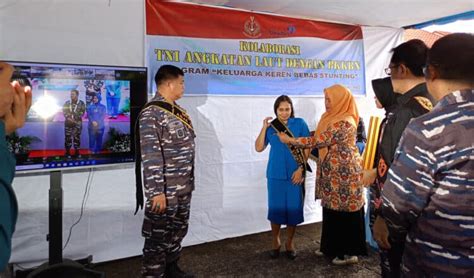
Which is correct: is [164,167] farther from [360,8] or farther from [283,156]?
[360,8]

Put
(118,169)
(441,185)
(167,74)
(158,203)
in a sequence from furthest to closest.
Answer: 1. (118,169)
2. (167,74)
3. (158,203)
4. (441,185)

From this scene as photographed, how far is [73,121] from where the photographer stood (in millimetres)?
2309

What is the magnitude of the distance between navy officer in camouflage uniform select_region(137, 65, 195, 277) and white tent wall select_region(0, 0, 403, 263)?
0.69m

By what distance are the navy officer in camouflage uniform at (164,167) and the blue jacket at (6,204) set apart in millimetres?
1566

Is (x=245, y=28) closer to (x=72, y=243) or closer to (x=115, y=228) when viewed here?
(x=115, y=228)

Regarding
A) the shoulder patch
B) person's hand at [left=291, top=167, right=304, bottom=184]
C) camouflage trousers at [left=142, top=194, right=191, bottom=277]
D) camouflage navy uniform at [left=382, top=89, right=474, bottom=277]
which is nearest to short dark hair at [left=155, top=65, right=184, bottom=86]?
camouflage trousers at [left=142, top=194, right=191, bottom=277]

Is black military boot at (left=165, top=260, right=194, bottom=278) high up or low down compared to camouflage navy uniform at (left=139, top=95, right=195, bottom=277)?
down

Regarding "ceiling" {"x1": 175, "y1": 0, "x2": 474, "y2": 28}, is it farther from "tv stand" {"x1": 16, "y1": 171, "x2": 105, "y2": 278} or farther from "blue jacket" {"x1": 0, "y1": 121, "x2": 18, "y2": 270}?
"blue jacket" {"x1": 0, "y1": 121, "x2": 18, "y2": 270}

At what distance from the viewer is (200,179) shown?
314 cm

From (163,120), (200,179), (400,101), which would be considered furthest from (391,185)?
(200,179)

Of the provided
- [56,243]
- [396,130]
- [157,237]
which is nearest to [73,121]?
[56,243]

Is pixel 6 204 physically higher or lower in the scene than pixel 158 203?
higher

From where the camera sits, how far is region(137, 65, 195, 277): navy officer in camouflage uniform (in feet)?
6.97

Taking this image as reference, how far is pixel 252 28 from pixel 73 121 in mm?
1914
